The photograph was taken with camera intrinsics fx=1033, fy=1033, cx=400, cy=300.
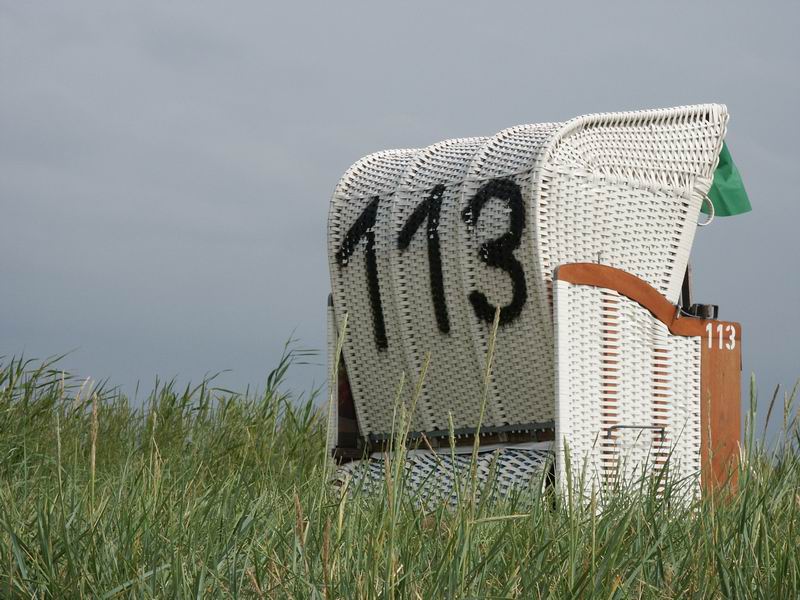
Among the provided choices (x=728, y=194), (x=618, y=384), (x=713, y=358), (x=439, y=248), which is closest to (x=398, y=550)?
(x=618, y=384)

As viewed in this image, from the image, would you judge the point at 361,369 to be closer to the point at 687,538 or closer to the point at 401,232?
the point at 401,232

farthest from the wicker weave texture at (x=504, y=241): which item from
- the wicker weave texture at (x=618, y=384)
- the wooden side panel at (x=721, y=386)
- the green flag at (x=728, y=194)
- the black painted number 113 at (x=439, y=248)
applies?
the green flag at (x=728, y=194)

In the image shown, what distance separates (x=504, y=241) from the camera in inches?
187

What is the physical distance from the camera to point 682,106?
207 inches

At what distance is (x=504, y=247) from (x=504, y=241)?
0.03 meters

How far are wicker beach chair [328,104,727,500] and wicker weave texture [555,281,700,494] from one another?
61 mm

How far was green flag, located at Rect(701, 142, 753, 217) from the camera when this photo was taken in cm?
582

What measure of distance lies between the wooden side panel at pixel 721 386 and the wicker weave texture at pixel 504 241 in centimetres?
33

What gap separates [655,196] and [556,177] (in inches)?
24.5

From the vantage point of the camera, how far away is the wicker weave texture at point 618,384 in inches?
179

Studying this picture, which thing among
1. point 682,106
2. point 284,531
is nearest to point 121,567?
point 284,531

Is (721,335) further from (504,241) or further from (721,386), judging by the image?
(504,241)

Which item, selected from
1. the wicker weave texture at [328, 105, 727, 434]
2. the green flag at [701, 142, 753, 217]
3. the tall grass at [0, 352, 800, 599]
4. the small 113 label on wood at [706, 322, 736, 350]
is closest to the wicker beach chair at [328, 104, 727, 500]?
the wicker weave texture at [328, 105, 727, 434]

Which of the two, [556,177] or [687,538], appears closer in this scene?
[687,538]
